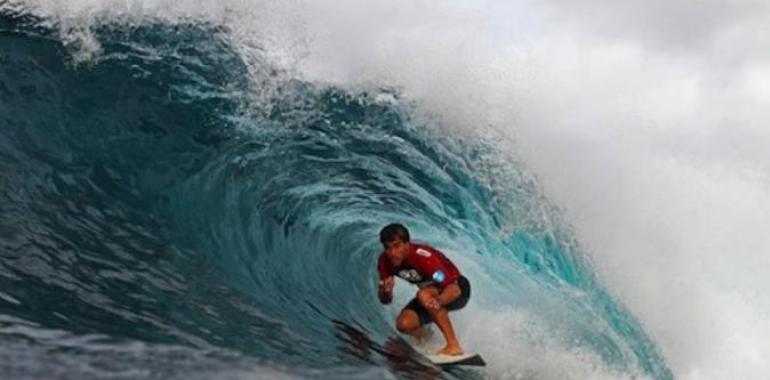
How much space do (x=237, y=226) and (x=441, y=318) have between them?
2.52 m

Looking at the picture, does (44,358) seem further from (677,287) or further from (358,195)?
(677,287)

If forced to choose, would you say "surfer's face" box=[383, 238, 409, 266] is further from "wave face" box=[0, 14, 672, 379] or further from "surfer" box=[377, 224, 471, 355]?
"wave face" box=[0, 14, 672, 379]

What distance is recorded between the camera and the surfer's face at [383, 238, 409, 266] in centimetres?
773

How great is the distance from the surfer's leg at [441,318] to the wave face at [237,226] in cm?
26

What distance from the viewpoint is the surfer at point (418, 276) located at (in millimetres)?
7676

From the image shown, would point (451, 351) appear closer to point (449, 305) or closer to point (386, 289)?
point (449, 305)

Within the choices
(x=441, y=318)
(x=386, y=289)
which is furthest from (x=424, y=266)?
(x=441, y=318)

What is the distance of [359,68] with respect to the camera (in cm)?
1328

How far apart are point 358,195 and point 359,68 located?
225 cm

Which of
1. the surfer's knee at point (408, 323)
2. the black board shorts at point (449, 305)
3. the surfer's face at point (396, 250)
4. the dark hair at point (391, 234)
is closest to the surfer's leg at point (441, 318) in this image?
the black board shorts at point (449, 305)

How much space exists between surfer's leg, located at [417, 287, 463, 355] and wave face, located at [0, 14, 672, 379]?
259mm

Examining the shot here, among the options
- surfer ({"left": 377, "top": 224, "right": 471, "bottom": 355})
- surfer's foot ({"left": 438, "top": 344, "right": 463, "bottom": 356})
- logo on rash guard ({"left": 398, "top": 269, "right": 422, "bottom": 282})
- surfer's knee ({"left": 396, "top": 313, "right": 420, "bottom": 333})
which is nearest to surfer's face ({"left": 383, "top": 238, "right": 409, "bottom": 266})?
surfer ({"left": 377, "top": 224, "right": 471, "bottom": 355})

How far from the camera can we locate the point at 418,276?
26.0ft

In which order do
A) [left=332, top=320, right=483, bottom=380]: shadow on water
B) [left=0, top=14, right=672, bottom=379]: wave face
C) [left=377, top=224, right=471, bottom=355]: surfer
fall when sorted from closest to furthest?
1. [left=0, top=14, right=672, bottom=379]: wave face
2. [left=332, top=320, right=483, bottom=380]: shadow on water
3. [left=377, top=224, right=471, bottom=355]: surfer
